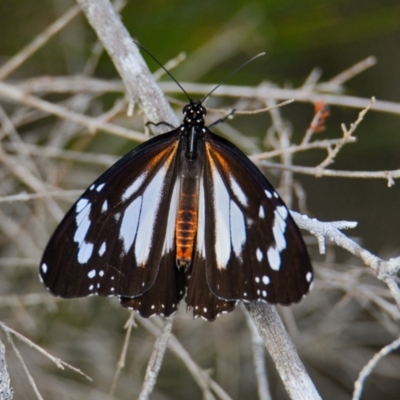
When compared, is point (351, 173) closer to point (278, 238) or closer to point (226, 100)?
point (278, 238)

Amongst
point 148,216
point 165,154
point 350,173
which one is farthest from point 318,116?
point 148,216

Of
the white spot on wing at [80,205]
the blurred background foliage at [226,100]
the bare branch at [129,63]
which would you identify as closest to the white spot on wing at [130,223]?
the white spot on wing at [80,205]

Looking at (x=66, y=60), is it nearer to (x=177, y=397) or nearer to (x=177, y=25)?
(x=177, y=25)

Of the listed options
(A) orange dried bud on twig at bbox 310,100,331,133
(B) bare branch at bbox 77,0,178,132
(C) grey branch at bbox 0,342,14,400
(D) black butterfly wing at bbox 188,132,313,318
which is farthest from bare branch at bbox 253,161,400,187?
(C) grey branch at bbox 0,342,14,400

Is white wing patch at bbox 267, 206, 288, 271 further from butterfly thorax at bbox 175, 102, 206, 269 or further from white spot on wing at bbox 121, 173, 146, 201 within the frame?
white spot on wing at bbox 121, 173, 146, 201

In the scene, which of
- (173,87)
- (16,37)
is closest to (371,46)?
(173,87)

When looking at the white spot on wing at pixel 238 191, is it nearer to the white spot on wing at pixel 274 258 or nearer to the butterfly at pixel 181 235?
the butterfly at pixel 181 235
